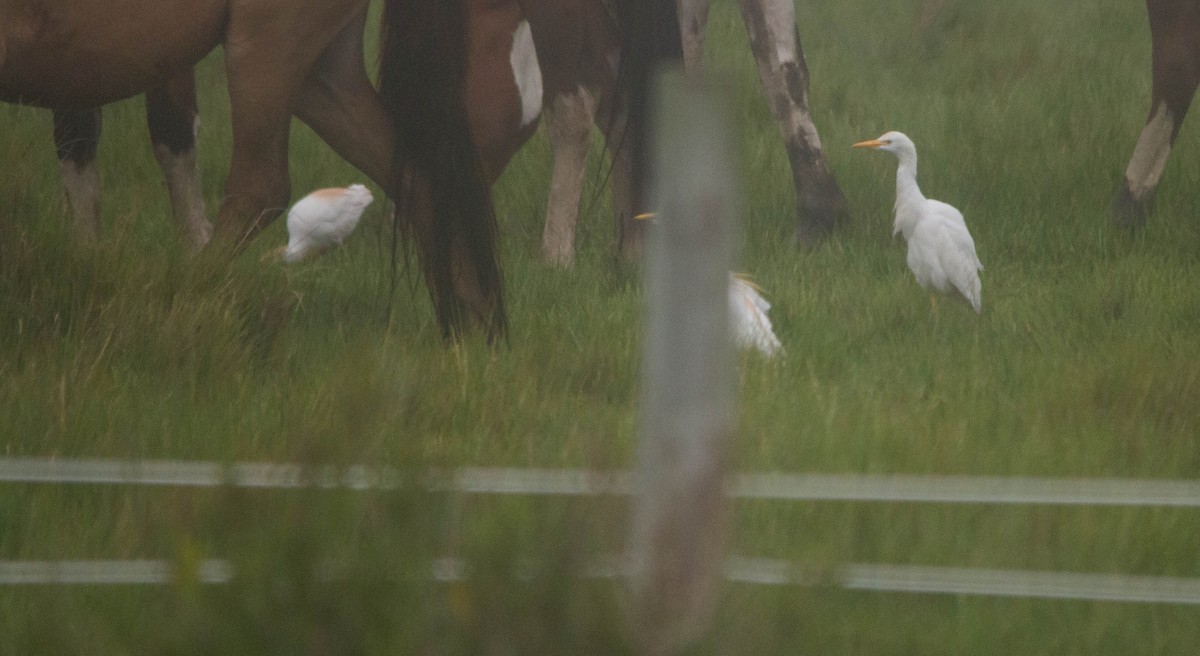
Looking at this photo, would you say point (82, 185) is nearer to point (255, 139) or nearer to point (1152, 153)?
point (255, 139)

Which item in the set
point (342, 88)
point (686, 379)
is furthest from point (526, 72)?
point (686, 379)

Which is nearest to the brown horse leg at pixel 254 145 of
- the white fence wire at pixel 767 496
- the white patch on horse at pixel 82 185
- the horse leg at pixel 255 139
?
the horse leg at pixel 255 139

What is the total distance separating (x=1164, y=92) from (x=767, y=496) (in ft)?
15.3

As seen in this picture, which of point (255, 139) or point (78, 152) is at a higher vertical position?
point (255, 139)

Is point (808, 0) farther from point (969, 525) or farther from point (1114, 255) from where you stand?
point (969, 525)

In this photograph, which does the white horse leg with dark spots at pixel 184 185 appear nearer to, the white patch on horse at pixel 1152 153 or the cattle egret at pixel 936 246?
the cattle egret at pixel 936 246

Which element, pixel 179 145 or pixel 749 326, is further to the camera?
pixel 179 145

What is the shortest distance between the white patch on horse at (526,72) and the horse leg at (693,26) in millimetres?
1261

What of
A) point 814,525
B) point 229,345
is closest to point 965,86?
point 229,345

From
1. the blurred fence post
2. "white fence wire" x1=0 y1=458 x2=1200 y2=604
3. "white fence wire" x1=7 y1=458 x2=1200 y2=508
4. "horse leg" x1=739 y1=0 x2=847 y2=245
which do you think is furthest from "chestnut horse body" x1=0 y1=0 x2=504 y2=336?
the blurred fence post

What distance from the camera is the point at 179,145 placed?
19.3 feet

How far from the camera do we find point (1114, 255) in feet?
18.3

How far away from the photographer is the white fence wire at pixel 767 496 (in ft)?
5.96

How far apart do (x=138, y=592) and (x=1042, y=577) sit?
1.42 m
